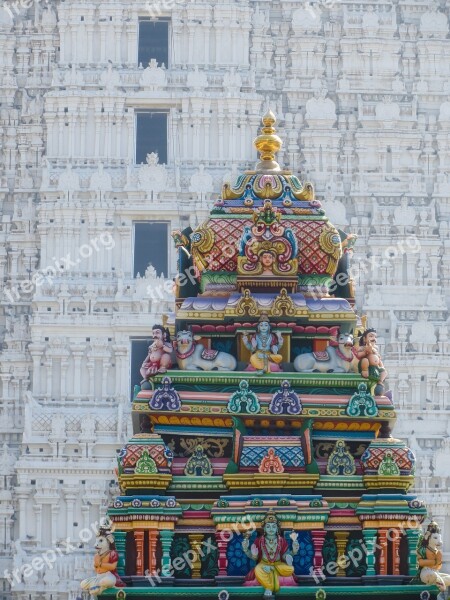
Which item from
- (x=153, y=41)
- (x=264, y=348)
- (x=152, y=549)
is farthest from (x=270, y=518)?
(x=153, y=41)

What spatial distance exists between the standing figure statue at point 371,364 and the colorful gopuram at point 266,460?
0.02 m

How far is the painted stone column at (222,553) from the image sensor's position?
2194 centimetres

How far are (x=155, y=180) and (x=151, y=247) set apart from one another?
4.52 feet

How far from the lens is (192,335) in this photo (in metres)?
22.9

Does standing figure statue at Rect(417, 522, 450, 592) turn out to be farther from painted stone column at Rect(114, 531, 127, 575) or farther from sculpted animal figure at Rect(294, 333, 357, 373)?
painted stone column at Rect(114, 531, 127, 575)

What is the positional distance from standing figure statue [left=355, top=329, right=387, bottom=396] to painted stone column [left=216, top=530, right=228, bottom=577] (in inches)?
78.7

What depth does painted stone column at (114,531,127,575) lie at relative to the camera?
21.9m

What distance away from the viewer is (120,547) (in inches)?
863

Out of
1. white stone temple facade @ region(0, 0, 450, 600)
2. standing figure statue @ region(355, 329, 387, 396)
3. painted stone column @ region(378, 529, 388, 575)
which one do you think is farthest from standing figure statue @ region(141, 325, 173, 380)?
white stone temple facade @ region(0, 0, 450, 600)

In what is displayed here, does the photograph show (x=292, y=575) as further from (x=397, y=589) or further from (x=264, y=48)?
(x=264, y=48)

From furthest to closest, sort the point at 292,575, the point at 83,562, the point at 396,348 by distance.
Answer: the point at 396,348 → the point at 83,562 → the point at 292,575

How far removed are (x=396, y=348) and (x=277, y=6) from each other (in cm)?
804

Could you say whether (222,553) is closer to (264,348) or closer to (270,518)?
(270,518)

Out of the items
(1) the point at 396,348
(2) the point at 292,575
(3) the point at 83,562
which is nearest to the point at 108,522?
(2) the point at 292,575
